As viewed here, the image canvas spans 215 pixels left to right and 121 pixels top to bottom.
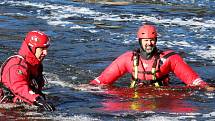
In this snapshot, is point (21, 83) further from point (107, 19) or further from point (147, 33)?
Result: point (107, 19)

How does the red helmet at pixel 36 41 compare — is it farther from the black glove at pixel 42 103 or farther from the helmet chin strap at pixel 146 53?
the helmet chin strap at pixel 146 53

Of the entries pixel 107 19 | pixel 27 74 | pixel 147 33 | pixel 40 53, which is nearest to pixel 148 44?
pixel 147 33

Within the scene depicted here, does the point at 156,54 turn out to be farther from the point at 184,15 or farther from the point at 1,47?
the point at 184,15

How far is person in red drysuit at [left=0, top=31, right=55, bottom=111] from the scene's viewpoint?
7.27 meters

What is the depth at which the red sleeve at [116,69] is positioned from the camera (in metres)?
10.1

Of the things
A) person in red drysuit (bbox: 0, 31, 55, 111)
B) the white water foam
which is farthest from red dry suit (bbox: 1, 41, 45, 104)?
the white water foam

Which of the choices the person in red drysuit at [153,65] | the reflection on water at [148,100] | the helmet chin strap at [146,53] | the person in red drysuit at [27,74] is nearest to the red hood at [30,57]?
the person in red drysuit at [27,74]

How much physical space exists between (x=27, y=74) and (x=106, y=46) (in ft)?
28.5

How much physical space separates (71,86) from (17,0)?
18.4 metres

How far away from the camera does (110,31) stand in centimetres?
1912

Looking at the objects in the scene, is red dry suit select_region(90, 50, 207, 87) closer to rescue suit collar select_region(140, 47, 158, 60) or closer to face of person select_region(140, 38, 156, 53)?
rescue suit collar select_region(140, 47, 158, 60)

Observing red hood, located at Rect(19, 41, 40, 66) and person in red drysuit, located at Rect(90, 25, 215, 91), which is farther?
person in red drysuit, located at Rect(90, 25, 215, 91)

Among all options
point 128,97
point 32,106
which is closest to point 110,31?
point 128,97

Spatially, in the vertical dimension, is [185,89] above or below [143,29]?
below
